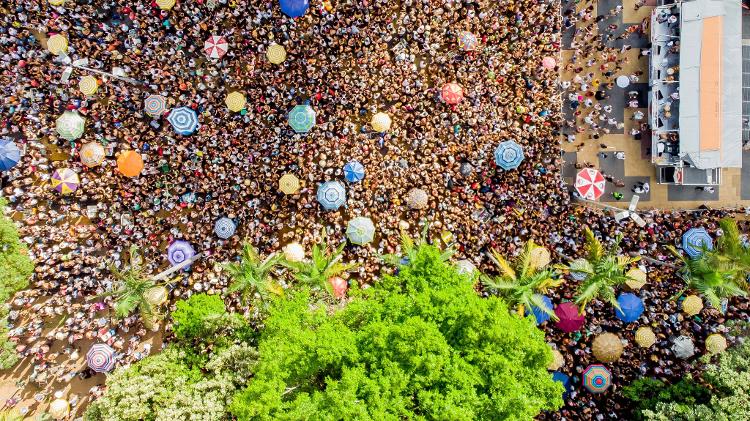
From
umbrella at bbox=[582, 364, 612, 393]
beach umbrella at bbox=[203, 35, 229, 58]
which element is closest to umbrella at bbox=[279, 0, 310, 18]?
beach umbrella at bbox=[203, 35, 229, 58]

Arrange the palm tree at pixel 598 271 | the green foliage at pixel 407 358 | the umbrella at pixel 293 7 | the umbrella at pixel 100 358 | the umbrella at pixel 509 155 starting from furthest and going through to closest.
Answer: the umbrella at pixel 509 155 → the umbrella at pixel 293 7 → the umbrella at pixel 100 358 → the palm tree at pixel 598 271 → the green foliage at pixel 407 358

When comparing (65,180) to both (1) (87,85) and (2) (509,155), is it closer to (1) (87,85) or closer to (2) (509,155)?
(1) (87,85)

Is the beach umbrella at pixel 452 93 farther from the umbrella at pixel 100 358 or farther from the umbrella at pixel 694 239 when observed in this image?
the umbrella at pixel 100 358

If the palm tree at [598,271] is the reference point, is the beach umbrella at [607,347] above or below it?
below

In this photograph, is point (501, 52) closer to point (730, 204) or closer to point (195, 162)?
point (730, 204)

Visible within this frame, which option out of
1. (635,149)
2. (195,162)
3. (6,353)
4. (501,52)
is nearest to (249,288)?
(195,162)

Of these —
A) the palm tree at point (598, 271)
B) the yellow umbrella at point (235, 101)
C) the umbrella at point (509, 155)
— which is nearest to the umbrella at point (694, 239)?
the palm tree at point (598, 271)

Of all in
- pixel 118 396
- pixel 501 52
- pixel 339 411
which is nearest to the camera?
pixel 339 411
